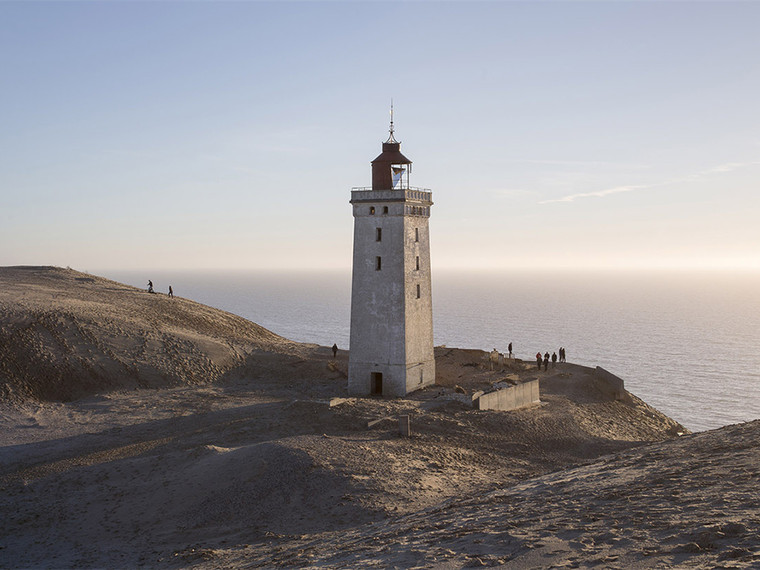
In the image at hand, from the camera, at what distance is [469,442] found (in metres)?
27.8

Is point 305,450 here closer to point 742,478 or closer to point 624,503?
point 624,503

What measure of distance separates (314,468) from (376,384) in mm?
14854

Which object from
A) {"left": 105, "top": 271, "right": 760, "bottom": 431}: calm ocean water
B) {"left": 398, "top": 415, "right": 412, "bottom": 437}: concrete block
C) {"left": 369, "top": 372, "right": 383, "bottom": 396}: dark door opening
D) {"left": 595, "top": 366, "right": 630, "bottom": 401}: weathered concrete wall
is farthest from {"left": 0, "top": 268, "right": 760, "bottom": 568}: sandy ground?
{"left": 105, "top": 271, "right": 760, "bottom": 431}: calm ocean water

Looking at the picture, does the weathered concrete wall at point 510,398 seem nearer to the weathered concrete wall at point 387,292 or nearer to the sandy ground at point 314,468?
the sandy ground at point 314,468

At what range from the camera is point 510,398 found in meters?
33.6

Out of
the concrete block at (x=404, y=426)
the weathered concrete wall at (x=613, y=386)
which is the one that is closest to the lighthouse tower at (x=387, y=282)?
the concrete block at (x=404, y=426)

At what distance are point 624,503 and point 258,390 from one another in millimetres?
26478

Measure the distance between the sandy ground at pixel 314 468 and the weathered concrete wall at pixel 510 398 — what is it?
0.58 m

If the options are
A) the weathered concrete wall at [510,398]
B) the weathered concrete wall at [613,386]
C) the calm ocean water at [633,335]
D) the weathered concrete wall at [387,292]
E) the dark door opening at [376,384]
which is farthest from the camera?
the calm ocean water at [633,335]

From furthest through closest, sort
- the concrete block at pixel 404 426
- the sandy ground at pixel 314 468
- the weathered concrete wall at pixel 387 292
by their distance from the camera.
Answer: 1. the weathered concrete wall at pixel 387 292
2. the concrete block at pixel 404 426
3. the sandy ground at pixel 314 468

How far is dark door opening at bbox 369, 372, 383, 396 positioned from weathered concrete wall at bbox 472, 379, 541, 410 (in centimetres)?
617

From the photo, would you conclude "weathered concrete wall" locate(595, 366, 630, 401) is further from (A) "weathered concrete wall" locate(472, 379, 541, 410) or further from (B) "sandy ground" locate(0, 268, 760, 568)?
(A) "weathered concrete wall" locate(472, 379, 541, 410)

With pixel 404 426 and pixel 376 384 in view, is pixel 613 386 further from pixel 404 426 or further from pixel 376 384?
pixel 404 426

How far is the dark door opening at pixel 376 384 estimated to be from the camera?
36281 mm
